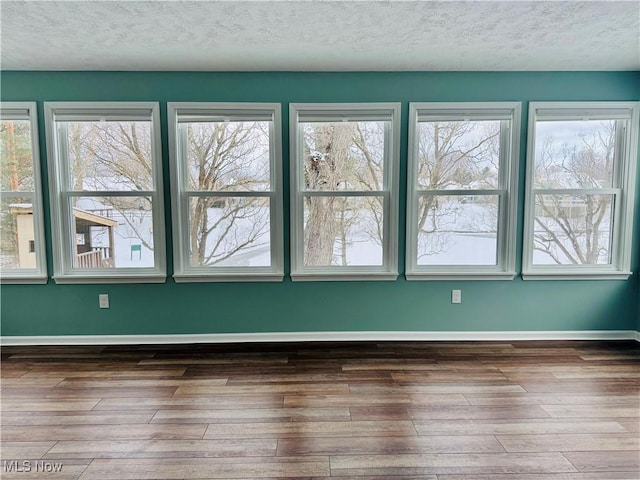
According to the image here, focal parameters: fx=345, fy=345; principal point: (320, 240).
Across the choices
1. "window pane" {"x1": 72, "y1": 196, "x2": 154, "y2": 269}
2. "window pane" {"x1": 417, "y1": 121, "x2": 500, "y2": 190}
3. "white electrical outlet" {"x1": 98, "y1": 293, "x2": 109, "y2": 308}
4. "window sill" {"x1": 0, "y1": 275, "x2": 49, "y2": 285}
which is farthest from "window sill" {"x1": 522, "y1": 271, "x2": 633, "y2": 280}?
"window sill" {"x1": 0, "y1": 275, "x2": 49, "y2": 285}

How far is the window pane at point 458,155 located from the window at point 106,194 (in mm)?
2375

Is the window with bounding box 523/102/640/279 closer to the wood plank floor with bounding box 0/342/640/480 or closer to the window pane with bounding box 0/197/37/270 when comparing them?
the wood plank floor with bounding box 0/342/640/480

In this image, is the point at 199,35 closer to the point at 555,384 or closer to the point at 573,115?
the point at 573,115

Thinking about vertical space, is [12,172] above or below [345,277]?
above

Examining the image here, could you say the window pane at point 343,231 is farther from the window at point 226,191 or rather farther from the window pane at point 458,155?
the window pane at point 458,155

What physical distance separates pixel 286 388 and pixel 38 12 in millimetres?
2831

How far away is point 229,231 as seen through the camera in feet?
10.4

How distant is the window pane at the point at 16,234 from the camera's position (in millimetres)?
3092

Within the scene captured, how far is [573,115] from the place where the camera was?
3057 mm

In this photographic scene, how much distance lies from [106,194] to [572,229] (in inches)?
168

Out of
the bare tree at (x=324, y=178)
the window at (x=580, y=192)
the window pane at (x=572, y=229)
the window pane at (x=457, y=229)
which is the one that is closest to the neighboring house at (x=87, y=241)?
the bare tree at (x=324, y=178)

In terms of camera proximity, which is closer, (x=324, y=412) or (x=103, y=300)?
(x=324, y=412)

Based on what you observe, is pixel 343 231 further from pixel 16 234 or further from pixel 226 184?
pixel 16 234

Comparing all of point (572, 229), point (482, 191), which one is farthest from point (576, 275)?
point (482, 191)
